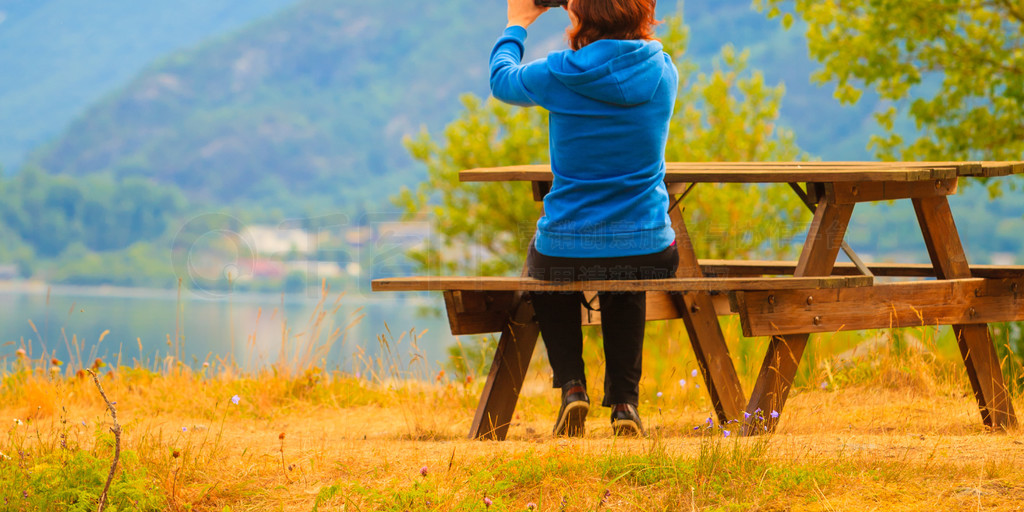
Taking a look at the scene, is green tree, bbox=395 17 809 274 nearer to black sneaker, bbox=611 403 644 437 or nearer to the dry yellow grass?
the dry yellow grass

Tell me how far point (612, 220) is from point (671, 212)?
0.73m

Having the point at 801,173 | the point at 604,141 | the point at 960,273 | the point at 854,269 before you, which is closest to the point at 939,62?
the point at 854,269

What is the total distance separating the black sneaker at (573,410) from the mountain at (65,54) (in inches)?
6810

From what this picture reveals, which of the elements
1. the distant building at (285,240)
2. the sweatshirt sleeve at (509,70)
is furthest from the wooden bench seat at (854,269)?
the distant building at (285,240)

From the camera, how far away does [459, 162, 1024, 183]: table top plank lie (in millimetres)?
3137

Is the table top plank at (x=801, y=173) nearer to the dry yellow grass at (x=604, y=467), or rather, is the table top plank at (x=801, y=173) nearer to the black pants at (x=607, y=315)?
the black pants at (x=607, y=315)

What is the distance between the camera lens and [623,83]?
289cm

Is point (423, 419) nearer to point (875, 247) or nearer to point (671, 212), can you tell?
point (671, 212)

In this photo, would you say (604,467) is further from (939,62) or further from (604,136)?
(939,62)

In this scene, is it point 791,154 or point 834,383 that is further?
point 791,154

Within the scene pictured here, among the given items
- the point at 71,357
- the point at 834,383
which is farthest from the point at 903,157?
the point at 71,357

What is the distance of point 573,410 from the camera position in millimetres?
3104

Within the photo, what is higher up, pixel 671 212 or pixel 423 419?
pixel 671 212

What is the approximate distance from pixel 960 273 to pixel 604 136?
5.72 ft
